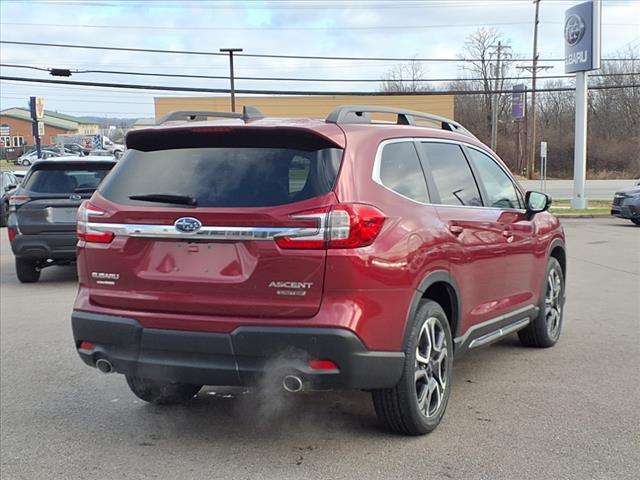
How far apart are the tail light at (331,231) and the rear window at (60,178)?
763 cm

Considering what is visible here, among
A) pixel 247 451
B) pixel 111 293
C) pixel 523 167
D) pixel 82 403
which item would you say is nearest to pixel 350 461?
pixel 247 451

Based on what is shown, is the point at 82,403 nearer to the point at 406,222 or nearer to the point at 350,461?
the point at 350,461

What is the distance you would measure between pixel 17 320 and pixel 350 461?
5510 millimetres

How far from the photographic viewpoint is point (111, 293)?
4.04 m

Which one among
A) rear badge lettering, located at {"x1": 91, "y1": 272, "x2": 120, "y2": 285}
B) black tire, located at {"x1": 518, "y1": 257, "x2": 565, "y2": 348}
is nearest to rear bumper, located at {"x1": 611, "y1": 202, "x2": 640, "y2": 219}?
black tire, located at {"x1": 518, "y1": 257, "x2": 565, "y2": 348}

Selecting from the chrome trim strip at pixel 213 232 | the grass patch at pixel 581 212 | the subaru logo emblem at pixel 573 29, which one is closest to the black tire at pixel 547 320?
the chrome trim strip at pixel 213 232

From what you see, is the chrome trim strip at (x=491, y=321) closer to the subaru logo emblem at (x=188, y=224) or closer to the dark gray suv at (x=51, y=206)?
the subaru logo emblem at (x=188, y=224)

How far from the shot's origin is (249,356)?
3.67m

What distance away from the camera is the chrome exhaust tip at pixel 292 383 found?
366 cm

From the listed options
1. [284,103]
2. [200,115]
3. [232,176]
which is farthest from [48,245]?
[284,103]

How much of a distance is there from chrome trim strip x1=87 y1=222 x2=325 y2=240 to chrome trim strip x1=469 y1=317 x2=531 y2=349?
1.84 metres

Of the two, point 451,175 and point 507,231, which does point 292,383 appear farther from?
point 507,231

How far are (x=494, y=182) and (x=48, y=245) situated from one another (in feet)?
23.2

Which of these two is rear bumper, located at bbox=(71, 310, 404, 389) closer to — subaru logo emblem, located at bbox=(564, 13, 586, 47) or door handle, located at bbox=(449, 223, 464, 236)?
door handle, located at bbox=(449, 223, 464, 236)
